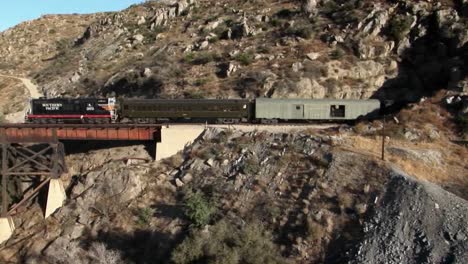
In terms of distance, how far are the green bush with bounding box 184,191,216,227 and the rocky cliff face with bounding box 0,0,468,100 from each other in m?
21.3

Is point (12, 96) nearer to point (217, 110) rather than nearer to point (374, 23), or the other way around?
point (217, 110)

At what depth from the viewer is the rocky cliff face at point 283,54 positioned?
176 ft

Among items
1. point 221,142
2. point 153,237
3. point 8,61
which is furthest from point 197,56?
point 8,61

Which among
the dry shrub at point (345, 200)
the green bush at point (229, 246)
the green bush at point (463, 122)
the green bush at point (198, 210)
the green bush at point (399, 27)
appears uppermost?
the green bush at point (399, 27)

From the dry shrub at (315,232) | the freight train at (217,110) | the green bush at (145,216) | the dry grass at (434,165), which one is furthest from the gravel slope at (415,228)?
the green bush at (145,216)

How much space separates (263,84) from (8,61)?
59.5m

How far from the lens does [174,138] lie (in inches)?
1695

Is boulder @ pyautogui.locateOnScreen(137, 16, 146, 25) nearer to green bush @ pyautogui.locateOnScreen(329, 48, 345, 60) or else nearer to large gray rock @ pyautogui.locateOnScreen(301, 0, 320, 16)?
large gray rock @ pyautogui.locateOnScreen(301, 0, 320, 16)

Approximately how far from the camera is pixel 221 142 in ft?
138

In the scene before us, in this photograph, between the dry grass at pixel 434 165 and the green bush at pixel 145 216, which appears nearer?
the dry grass at pixel 434 165

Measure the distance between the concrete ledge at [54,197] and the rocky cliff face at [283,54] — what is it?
18.7m

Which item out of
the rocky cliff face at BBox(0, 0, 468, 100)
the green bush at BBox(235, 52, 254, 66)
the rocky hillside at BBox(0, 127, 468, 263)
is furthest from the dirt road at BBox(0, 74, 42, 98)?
the green bush at BBox(235, 52, 254, 66)

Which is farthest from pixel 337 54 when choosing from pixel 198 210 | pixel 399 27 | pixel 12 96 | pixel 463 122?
pixel 12 96

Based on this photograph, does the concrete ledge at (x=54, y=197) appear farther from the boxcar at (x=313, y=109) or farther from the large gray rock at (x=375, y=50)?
the large gray rock at (x=375, y=50)
